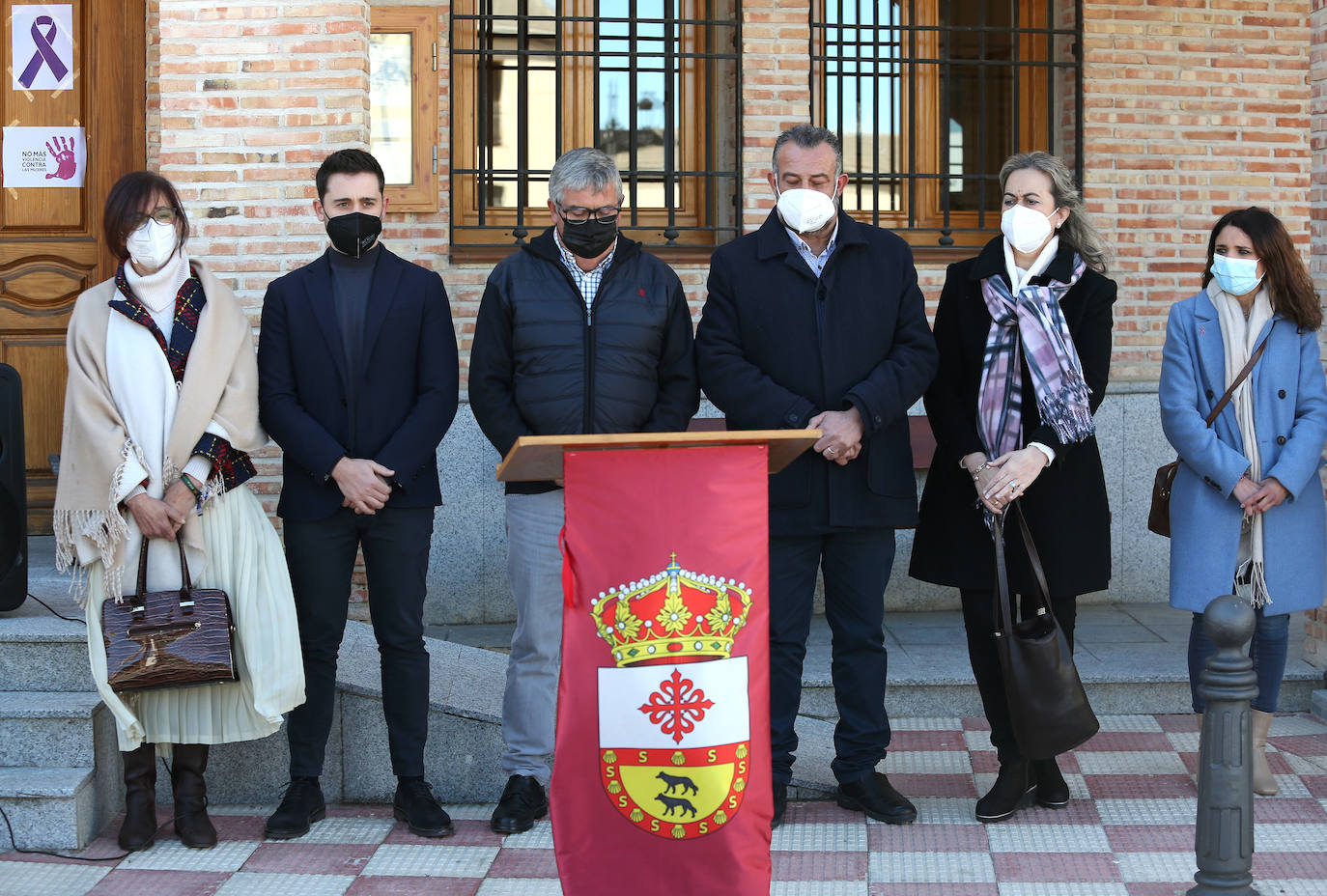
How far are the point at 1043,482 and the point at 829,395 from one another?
779mm

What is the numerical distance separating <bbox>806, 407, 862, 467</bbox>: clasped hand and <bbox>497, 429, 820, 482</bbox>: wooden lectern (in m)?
0.89

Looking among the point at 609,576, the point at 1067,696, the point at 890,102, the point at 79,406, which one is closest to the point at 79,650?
the point at 79,406

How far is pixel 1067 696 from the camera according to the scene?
14.6ft

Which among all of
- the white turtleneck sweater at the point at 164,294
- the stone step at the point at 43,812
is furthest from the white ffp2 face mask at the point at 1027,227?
the stone step at the point at 43,812

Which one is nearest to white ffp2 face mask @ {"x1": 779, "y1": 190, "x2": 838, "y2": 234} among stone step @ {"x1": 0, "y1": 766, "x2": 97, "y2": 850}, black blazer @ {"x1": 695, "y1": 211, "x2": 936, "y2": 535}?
black blazer @ {"x1": 695, "y1": 211, "x2": 936, "y2": 535}

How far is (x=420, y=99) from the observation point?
759cm

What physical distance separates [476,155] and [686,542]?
16.3ft

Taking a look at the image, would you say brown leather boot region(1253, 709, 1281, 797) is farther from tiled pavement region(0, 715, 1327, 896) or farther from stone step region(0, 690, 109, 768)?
stone step region(0, 690, 109, 768)

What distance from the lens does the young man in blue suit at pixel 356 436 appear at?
460 cm

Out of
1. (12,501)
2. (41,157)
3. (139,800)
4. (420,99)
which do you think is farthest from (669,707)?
(41,157)

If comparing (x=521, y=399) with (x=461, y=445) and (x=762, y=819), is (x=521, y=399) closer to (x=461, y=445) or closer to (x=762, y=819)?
(x=762, y=819)

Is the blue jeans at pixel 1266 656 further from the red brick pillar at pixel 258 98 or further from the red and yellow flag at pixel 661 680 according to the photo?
the red brick pillar at pixel 258 98

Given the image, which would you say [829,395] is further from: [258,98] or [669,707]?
[258,98]

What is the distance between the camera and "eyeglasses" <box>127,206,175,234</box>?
444 centimetres
